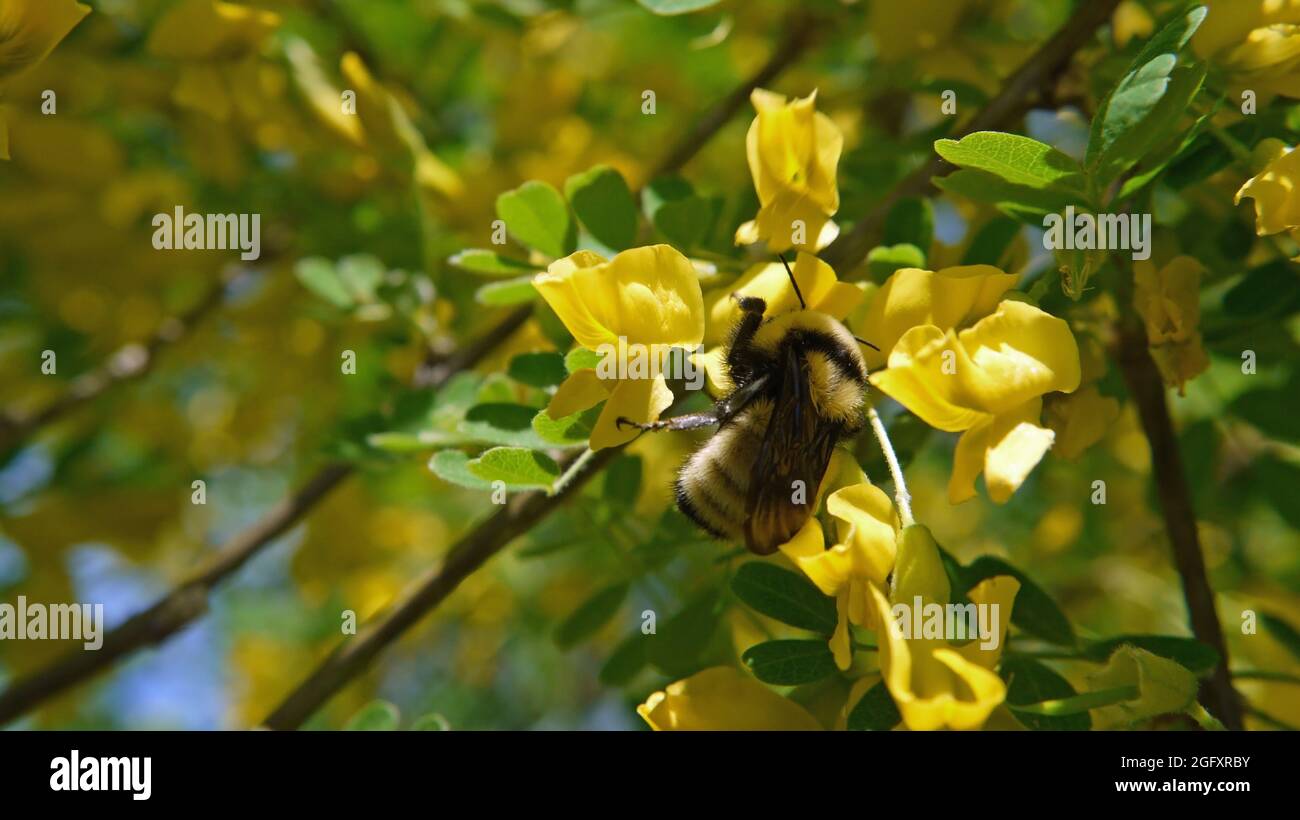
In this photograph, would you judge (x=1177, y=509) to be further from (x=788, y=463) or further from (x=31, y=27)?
(x=31, y=27)

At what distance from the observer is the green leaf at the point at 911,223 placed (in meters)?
1.17

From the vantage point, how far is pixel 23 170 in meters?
1.96

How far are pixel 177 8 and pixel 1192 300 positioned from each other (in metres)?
1.30

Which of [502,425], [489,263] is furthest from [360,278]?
→ [502,425]

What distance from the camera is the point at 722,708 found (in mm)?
1028

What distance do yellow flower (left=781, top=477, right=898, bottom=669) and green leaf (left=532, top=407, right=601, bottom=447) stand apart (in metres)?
0.23

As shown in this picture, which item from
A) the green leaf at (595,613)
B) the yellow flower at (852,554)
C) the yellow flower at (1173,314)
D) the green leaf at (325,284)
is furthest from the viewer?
the green leaf at (325,284)

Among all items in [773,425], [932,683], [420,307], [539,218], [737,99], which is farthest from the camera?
[737,99]

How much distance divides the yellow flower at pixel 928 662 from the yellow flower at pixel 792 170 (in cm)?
28

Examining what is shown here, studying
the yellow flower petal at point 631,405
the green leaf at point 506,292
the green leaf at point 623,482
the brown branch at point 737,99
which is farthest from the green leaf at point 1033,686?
the brown branch at point 737,99

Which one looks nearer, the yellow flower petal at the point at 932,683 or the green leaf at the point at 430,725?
the yellow flower petal at the point at 932,683

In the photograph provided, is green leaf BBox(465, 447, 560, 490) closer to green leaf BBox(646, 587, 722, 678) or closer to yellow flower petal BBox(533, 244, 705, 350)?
yellow flower petal BBox(533, 244, 705, 350)

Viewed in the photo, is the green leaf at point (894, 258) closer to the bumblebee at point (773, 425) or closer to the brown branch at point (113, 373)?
the bumblebee at point (773, 425)

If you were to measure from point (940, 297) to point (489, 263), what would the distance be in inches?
20.2
